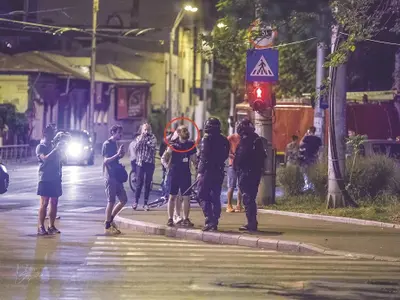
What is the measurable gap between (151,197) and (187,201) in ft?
26.4

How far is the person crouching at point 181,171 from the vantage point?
16938 millimetres

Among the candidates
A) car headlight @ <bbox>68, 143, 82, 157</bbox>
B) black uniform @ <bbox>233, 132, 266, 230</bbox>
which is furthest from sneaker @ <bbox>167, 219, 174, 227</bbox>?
car headlight @ <bbox>68, 143, 82, 157</bbox>

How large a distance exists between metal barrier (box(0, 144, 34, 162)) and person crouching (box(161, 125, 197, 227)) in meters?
25.5

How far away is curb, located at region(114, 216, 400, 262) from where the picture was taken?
46.7 feet

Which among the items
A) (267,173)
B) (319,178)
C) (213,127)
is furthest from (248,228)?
(319,178)

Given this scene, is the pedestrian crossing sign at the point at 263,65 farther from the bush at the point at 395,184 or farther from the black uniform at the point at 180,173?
the black uniform at the point at 180,173

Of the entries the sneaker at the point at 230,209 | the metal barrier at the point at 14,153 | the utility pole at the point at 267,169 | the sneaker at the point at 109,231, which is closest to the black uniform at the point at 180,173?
the sneaker at the point at 109,231

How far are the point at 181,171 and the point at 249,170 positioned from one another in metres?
1.31

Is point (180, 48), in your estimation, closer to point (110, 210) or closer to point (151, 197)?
point (151, 197)

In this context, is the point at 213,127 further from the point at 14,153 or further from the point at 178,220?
the point at 14,153

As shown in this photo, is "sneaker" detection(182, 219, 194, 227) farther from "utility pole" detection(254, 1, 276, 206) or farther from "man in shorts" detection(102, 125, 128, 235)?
"utility pole" detection(254, 1, 276, 206)

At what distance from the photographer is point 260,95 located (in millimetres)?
20547

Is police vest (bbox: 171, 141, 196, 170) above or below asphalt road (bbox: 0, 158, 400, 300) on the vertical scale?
above

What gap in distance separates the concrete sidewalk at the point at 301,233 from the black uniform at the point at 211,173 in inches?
14.7
